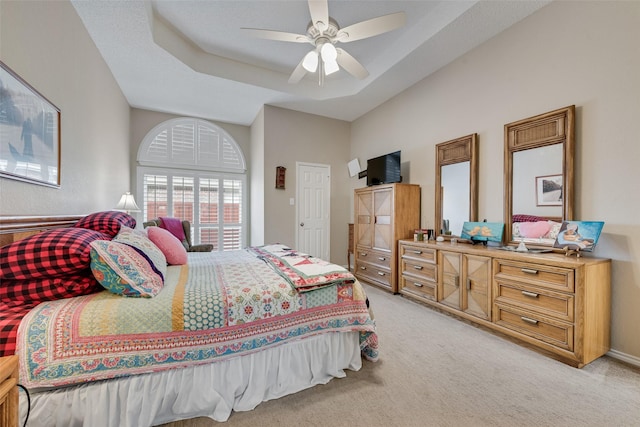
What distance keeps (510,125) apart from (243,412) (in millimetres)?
3300

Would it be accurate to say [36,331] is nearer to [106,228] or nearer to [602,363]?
[106,228]

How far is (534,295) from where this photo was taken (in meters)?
2.01

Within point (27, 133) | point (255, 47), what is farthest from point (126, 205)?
point (255, 47)

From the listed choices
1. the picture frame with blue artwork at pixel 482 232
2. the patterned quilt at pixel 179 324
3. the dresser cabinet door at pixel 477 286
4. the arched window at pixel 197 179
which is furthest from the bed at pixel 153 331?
the arched window at pixel 197 179

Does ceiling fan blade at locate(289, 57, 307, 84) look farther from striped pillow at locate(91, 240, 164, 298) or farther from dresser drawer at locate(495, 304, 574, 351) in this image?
dresser drawer at locate(495, 304, 574, 351)

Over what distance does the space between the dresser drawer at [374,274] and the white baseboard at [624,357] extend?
78.4 inches

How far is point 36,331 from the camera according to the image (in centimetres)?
108

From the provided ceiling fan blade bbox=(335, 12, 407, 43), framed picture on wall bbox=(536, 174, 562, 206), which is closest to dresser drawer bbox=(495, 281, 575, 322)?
framed picture on wall bbox=(536, 174, 562, 206)

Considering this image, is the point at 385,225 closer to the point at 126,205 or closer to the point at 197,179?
the point at 126,205

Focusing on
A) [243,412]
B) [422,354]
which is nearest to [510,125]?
[422,354]

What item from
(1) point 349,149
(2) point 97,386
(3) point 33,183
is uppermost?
(1) point 349,149

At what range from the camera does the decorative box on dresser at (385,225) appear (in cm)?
345

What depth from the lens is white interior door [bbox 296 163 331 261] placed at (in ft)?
15.2

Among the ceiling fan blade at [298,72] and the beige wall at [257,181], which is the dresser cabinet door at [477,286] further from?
the beige wall at [257,181]
